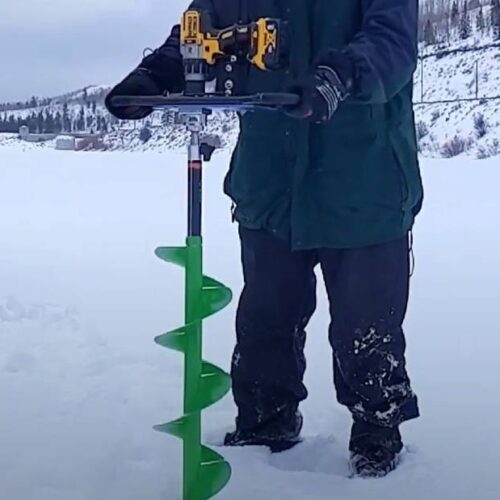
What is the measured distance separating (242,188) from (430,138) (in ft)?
39.4

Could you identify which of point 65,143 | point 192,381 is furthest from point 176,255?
point 65,143

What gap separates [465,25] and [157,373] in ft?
46.4

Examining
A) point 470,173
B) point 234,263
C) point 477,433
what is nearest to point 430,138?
point 470,173

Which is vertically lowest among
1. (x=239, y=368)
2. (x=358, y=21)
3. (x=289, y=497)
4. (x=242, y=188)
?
(x=289, y=497)

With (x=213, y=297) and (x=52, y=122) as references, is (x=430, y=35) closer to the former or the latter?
(x=52, y=122)

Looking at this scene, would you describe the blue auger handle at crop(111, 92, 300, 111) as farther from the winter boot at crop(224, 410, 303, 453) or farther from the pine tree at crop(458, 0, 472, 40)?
the pine tree at crop(458, 0, 472, 40)

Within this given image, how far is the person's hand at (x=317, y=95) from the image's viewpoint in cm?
153

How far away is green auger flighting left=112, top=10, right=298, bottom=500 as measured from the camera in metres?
1.62

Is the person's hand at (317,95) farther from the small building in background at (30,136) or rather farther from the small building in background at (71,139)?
the small building in background at (30,136)

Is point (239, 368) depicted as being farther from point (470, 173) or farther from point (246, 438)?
point (470, 173)

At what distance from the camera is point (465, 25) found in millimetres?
15789

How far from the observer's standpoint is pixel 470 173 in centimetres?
723

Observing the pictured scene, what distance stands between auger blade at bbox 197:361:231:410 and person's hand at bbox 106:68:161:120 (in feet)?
1.57

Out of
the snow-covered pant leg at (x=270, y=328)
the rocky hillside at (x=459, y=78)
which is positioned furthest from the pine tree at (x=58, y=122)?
the snow-covered pant leg at (x=270, y=328)
